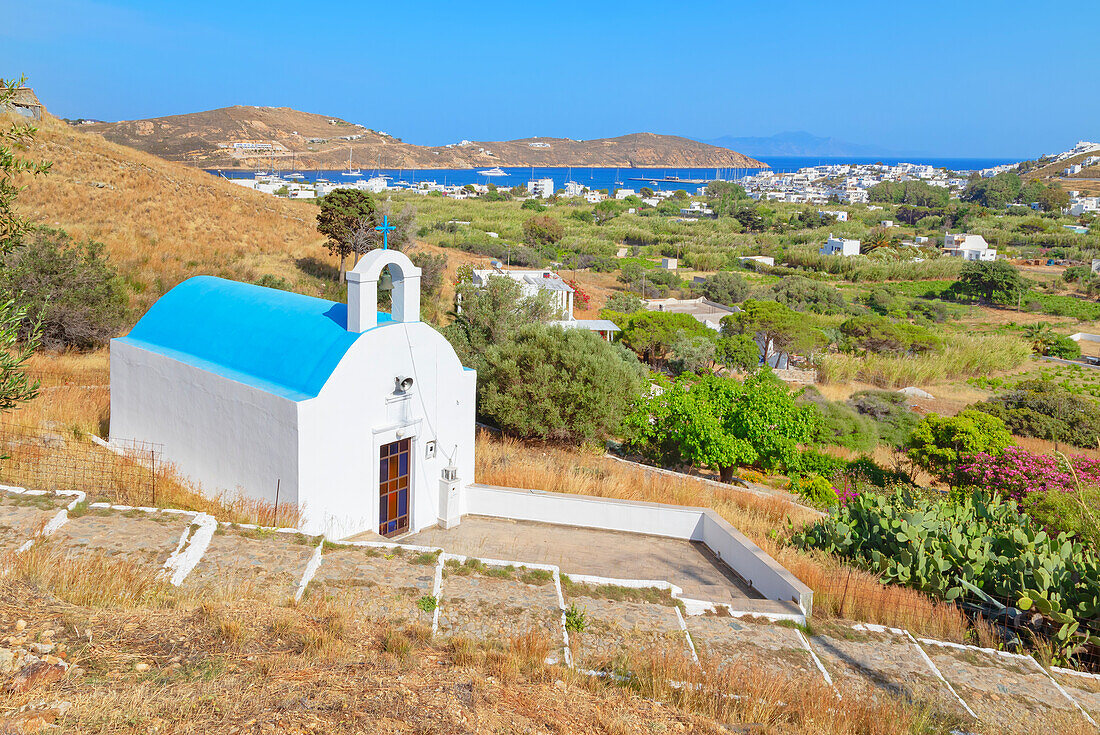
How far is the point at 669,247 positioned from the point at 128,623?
2605 inches

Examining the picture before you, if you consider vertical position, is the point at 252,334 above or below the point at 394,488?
above

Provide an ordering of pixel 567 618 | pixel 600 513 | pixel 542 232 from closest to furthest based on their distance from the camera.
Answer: pixel 567 618, pixel 600 513, pixel 542 232

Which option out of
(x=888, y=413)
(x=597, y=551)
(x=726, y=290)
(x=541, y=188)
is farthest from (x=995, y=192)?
(x=597, y=551)

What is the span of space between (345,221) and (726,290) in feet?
81.1

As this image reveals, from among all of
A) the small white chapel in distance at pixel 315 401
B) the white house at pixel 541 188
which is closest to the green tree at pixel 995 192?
the white house at pixel 541 188

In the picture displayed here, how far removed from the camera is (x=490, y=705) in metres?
4.93

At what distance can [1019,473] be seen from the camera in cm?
1521

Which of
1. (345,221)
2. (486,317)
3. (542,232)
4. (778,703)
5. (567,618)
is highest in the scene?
(542,232)

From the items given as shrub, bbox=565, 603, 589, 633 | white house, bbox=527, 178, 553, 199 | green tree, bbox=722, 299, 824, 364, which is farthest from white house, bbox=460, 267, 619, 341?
white house, bbox=527, 178, 553, 199

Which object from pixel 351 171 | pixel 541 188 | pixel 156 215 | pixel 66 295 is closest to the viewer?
pixel 66 295

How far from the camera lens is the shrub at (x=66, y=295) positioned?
56.9 feet

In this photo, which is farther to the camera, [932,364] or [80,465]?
[932,364]

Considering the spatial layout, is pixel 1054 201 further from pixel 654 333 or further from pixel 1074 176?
pixel 654 333

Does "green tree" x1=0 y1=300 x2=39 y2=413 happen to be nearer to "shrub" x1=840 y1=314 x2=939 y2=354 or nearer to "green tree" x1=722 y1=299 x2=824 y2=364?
"green tree" x1=722 y1=299 x2=824 y2=364
